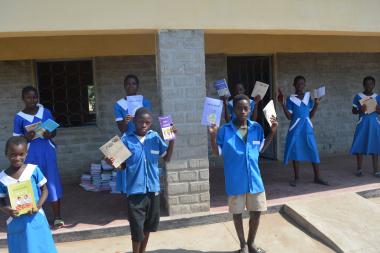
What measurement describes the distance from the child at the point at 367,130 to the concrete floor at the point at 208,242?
2.42 meters

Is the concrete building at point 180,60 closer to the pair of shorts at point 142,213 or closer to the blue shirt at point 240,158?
the blue shirt at point 240,158

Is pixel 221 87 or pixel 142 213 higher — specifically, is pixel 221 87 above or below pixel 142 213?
above

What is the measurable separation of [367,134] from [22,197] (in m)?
5.38

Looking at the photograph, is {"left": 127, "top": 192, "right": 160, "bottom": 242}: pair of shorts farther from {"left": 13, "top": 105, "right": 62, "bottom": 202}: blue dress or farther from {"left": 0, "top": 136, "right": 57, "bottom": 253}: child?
{"left": 13, "top": 105, "right": 62, "bottom": 202}: blue dress

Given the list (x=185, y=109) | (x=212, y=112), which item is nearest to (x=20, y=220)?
(x=212, y=112)

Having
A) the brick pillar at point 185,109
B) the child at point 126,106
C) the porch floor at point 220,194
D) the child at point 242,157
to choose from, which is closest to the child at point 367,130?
the porch floor at point 220,194

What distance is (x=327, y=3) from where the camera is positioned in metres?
5.22

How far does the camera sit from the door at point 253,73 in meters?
8.14

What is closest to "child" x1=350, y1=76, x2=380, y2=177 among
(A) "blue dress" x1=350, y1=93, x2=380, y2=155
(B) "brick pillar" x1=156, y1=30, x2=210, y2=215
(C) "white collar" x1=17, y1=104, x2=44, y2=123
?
(A) "blue dress" x1=350, y1=93, x2=380, y2=155

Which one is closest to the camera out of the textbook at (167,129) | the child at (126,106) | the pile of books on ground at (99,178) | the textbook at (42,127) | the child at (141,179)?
the child at (141,179)

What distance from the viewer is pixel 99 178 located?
6664 mm

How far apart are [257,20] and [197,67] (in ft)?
3.22

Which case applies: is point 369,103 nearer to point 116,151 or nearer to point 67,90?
point 116,151

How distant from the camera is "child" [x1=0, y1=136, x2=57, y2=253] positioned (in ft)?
10.3
